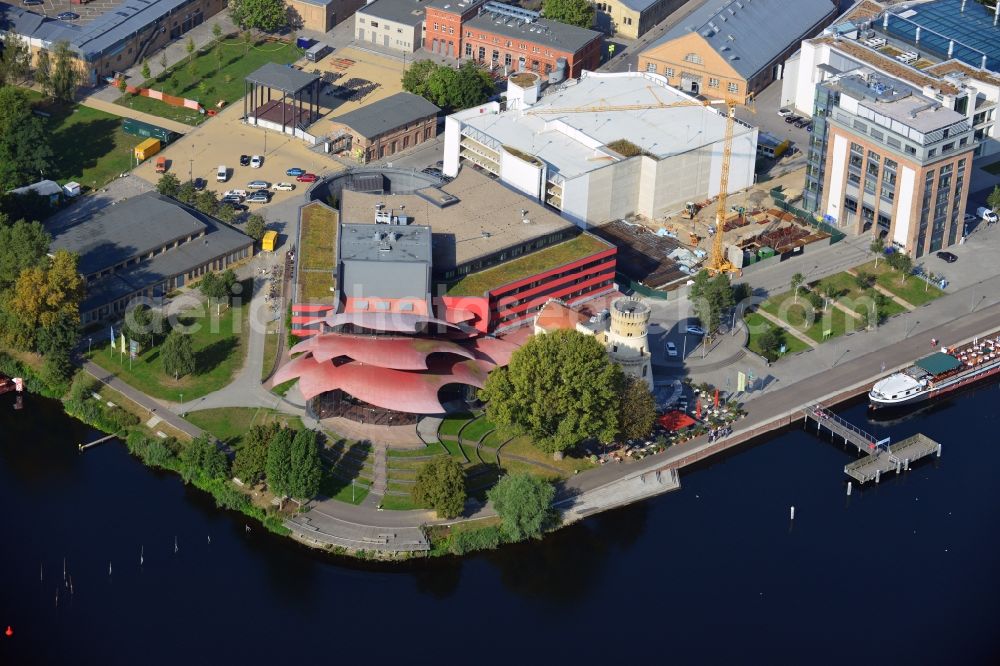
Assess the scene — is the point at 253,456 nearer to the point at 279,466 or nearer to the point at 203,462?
the point at 279,466

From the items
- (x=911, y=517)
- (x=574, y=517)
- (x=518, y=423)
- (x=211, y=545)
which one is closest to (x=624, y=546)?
(x=574, y=517)

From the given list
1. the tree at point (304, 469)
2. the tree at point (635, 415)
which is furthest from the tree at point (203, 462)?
the tree at point (635, 415)

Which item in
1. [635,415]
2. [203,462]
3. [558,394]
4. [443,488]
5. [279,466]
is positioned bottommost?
[203,462]

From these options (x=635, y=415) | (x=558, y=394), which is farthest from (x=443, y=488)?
(x=635, y=415)

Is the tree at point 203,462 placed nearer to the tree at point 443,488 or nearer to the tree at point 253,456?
the tree at point 253,456

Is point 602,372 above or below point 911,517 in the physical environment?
above

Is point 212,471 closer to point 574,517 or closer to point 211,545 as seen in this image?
point 211,545

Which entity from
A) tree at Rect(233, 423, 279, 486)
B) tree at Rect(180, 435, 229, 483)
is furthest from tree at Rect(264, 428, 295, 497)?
tree at Rect(180, 435, 229, 483)
